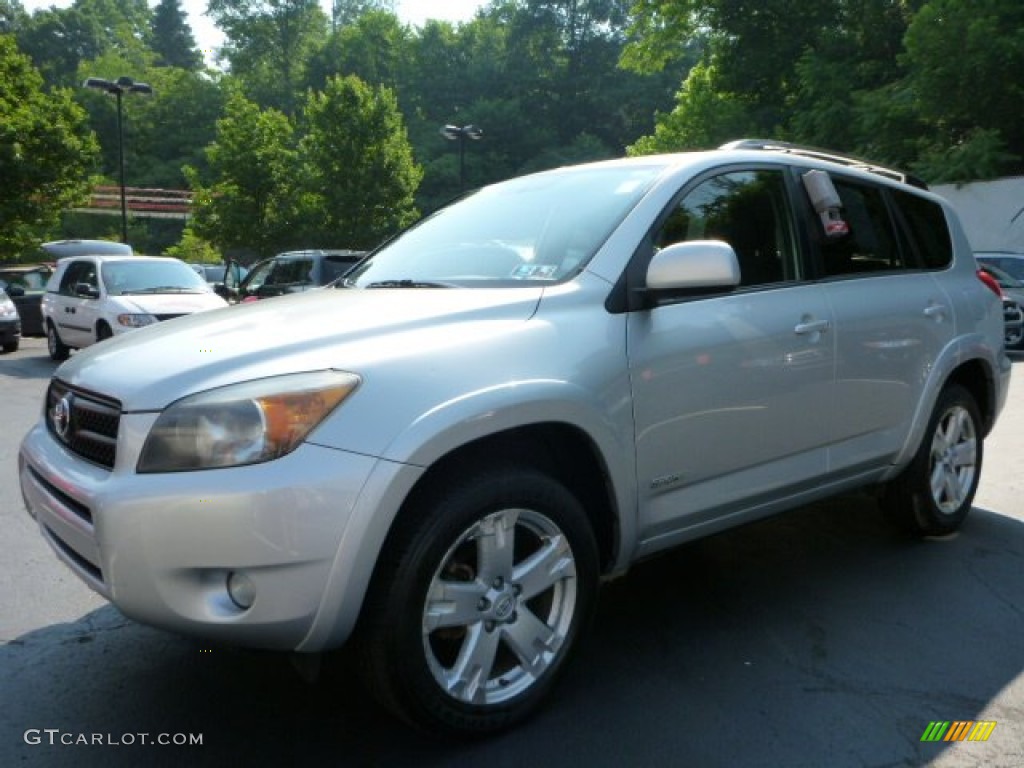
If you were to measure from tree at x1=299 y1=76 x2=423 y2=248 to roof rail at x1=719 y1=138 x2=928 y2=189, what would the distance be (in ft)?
87.2

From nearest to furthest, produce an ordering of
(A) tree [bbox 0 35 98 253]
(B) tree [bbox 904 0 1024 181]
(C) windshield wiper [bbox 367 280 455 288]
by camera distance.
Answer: (C) windshield wiper [bbox 367 280 455 288], (B) tree [bbox 904 0 1024 181], (A) tree [bbox 0 35 98 253]

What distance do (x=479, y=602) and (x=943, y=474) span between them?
2.74m

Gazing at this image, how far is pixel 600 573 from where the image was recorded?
9.82 feet

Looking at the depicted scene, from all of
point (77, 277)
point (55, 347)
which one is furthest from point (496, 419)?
point (55, 347)

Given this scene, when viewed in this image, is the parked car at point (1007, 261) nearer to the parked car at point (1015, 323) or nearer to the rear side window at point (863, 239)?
the parked car at point (1015, 323)

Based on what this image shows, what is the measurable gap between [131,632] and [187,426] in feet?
4.67

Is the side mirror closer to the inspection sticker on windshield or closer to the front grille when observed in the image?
the inspection sticker on windshield

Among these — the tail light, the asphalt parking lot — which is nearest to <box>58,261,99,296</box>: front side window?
the asphalt parking lot

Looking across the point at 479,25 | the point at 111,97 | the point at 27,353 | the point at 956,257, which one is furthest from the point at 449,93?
the point at 956,257

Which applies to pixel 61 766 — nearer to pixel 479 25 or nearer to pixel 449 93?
pixel 449 93

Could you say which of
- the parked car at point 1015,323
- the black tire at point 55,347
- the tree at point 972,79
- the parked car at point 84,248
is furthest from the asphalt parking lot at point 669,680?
the tree at point 972,79

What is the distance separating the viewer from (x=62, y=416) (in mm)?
2873

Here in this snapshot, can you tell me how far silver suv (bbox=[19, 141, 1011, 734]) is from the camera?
2346mm

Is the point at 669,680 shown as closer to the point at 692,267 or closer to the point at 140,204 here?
the point at 692,267
